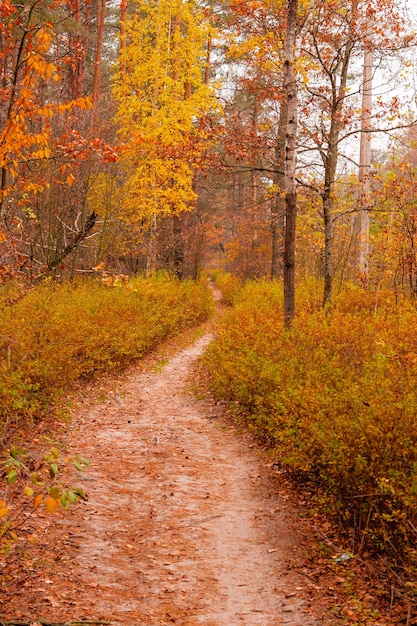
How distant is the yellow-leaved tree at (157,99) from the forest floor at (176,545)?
34.8 feet

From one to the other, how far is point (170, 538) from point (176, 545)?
129mm

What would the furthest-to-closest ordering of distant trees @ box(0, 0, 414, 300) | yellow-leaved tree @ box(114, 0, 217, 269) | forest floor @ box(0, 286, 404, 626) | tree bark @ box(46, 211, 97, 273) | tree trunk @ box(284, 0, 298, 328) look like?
yellow-leaved tree @ box(114, 0, 217, 269), tree bark @ box(46, 211, 97, 273), tree trunk @ box(284, 0, 298, 328), distant trees @ box(0, 0, 414, 300), forest floor @ box(0, 286, 404, 626)

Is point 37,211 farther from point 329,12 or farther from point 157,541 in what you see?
point 157,541

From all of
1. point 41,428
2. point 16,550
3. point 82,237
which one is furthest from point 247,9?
point 16,550

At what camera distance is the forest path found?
402cm

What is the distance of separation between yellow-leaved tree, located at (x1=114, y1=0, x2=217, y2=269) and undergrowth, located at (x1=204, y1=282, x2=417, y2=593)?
859 centimetres

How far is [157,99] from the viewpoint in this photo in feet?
58.0

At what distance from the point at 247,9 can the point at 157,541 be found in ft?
33.0

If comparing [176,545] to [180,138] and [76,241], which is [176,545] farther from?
[180,138]

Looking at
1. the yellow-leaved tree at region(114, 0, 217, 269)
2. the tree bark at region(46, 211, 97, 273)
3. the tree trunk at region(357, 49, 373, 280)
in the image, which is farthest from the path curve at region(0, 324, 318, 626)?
the yellow-leaved tree at region(114, 0, 217, 269)

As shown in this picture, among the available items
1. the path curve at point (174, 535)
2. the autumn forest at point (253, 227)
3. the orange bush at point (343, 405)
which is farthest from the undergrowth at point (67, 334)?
the orange bush at point (343, 405)

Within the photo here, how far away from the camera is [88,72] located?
1054 inches

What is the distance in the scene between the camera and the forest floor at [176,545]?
3971mm

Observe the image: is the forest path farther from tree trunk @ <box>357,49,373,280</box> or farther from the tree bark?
tree trunk @ <box>357,49,373,280</box>
